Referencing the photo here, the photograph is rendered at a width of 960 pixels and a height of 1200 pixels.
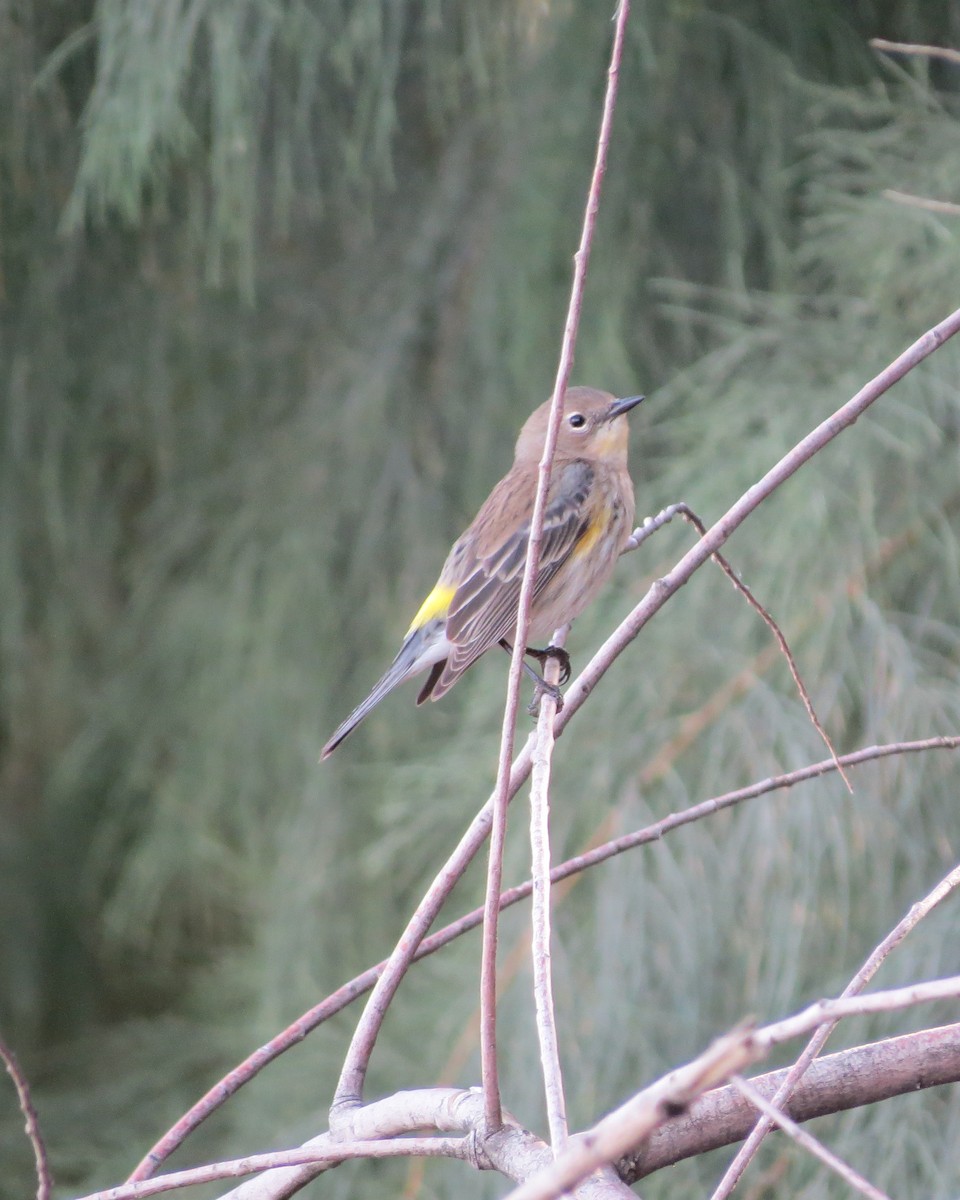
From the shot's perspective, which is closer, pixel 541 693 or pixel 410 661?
pixel 541 693

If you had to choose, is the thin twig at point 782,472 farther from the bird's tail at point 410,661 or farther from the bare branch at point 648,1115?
the bird's tail at point 410,661

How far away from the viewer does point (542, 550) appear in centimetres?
241

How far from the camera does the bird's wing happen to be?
95.5 inches

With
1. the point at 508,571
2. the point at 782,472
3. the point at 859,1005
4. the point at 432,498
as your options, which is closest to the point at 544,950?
the point at 859,1005

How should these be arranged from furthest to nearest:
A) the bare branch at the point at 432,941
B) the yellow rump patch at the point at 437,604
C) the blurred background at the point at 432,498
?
the yellow rump patch at the point at 437,604
the blurred background at the point at 432,498
the bare branch at the point at 432,941

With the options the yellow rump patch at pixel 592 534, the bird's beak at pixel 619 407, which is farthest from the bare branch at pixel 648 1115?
the yellow rump patch at pixel 592 534

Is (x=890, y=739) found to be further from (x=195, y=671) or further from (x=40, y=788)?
(x=40, y=788)

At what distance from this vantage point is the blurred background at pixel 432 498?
2326mm

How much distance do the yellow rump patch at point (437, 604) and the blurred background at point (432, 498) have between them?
193mm

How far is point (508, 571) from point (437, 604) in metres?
0.16

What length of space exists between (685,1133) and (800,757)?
1254 mm

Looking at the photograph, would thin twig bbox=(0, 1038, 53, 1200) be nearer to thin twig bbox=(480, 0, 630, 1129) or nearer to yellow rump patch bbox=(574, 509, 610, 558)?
thin twig bbox=(480, 0, 630, 1129)

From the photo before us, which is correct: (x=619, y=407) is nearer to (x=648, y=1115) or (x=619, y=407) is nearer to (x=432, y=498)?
(x=432, y=498)

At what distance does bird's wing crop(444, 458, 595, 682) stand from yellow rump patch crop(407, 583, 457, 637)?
0.16 ft
